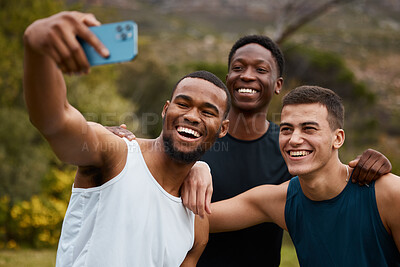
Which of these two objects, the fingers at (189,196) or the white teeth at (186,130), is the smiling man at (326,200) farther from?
the white teeth at (186,130)

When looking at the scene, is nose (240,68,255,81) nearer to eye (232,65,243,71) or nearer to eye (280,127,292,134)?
eye (232,65,243,71)

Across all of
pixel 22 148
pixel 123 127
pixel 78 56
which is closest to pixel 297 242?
pixel 123 127

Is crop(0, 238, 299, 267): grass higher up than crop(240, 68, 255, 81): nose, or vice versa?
crop(240, 68, 255, 81): nose

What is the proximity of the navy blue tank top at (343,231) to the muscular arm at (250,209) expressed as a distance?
15 centimetres

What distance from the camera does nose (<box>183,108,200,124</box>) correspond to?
119 inches

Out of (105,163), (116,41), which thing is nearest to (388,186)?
(105,163)

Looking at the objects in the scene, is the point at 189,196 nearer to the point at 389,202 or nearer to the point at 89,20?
the point at 389,202

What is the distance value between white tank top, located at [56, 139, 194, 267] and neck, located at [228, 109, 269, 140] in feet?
4.86

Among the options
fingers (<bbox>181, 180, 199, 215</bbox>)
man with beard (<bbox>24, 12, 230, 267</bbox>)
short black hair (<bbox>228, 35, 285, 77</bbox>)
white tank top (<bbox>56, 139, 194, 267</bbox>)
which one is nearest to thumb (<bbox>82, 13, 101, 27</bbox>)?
man with beard (<bbox>24, 12, 230, 267</bbox>)

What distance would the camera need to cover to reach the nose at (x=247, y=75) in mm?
4246

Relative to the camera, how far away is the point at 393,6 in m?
43.5

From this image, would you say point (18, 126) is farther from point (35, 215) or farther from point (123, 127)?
point (123, 127)

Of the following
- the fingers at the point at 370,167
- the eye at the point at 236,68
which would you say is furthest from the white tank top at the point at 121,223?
the eye at the point at 236,68

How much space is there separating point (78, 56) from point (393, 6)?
48.1 m
